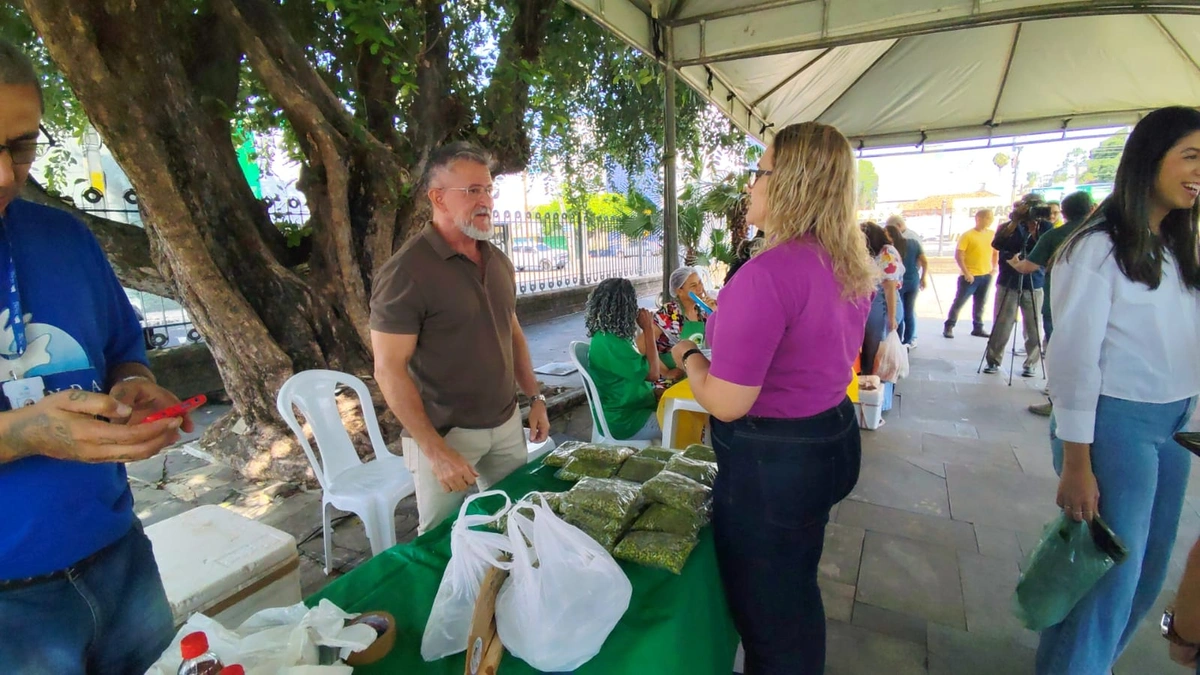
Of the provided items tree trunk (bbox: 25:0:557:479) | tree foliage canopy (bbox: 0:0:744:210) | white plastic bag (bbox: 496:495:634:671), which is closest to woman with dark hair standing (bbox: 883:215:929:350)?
tree foliage canopy (bbox: 0:0:744:210)

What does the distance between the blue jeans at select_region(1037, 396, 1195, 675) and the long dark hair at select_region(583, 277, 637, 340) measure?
77.6 inches

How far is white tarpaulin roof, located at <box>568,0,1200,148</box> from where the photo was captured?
12.2ft

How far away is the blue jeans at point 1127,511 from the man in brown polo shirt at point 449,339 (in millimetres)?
1836

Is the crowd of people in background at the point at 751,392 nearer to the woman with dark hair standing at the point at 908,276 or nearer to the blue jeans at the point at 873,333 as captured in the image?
the blue jeans at the point at 873,333

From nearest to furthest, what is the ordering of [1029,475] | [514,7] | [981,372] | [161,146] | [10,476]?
[10,476] → [161,146] → [1029,475] → [514,7] → [981,372]

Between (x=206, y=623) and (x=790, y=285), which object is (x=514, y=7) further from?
(x=206, y=623)

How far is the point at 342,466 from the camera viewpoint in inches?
112

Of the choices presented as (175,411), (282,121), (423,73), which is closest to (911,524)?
(175,411)

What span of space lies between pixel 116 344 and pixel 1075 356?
2310 millimetres

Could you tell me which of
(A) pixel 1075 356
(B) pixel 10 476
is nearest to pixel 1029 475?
(A) pixel 1075 356

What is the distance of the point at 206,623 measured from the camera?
3.15 feet

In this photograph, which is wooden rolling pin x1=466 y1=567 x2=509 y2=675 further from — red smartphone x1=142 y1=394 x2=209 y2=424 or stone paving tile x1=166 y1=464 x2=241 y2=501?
stone paving tile x1=166 y1=464 x2=241 y2=501

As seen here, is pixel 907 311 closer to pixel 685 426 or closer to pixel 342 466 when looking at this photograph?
pixel 685 426

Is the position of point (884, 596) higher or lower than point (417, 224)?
lower
